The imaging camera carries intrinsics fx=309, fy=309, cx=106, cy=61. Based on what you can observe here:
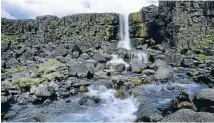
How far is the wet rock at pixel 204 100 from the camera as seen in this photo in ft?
46.3

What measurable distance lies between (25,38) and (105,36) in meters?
12.5

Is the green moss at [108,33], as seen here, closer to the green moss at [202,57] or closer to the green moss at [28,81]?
the green moss at [202,57]

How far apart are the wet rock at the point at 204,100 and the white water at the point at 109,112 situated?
10.5 ft

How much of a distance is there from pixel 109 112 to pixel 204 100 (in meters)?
5.00

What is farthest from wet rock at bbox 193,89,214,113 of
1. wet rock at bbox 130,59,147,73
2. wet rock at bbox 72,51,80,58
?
wet rock at bbox 72,51,80,58

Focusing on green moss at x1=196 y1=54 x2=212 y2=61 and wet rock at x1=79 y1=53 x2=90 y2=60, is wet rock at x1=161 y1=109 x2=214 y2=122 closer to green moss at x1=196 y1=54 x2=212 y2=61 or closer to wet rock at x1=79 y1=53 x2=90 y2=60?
green moss at x1=196 y1=54 x2=212 y2=61

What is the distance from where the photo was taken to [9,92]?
65.6 feet

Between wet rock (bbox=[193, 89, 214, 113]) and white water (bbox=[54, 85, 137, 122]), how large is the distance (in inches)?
125

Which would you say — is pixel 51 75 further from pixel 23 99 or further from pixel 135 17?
pixel 135 17

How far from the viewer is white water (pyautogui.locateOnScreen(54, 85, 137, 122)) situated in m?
15.6

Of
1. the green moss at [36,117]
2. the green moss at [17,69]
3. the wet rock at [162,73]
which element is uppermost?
the green moss at [17,69]

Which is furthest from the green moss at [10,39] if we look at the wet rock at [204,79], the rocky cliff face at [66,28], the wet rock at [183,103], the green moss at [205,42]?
the wet rock at [183,103]

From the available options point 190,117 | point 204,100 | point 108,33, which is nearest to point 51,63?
point 108,33

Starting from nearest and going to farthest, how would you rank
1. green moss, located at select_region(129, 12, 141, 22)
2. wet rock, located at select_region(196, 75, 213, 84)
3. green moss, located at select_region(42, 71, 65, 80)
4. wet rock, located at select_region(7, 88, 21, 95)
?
wet rock, located at select_region(7, 88, 21, 95)
wet rock, located at select_region(196, 75, 213, 84)
green moss, located at select_region(42, 71, 65, 80)
green moss, located at select_region(129, 12, 141, 22)
